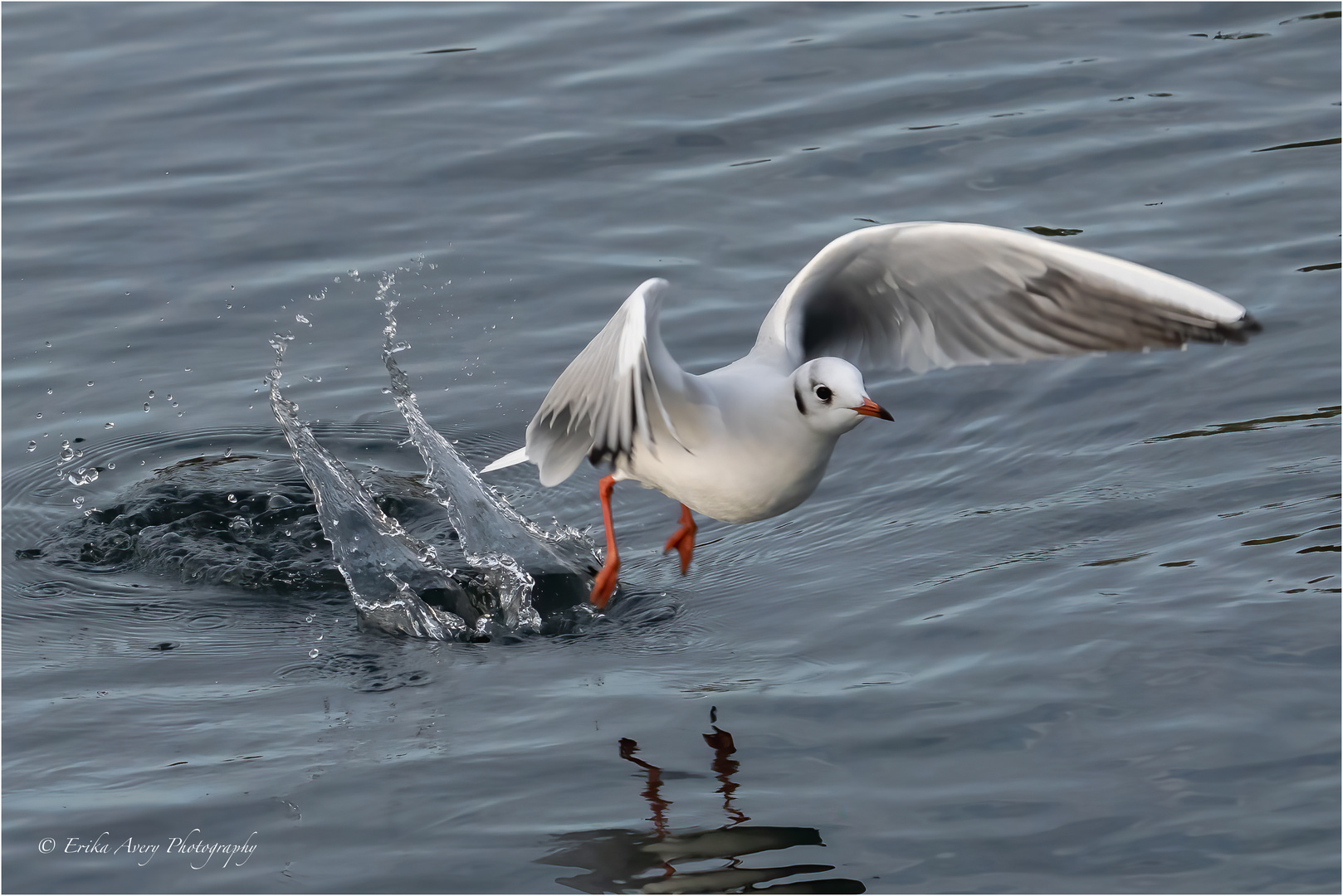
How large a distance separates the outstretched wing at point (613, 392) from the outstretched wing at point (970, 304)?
0.77 m

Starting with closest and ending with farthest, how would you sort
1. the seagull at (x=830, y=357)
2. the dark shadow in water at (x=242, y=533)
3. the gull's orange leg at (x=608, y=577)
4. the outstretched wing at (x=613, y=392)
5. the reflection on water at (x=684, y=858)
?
1. the reflection on water at (x=684, y=858)
2. the outstretched wing at (x=613, y=392)
3. the seagull at (x=830, y=357)
4. the gull's orange leg at (x=608, y=577)
5. the dark shadow in water at (x=242, y=533)

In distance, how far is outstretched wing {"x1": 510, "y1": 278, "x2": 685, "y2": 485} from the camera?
5.05 metres

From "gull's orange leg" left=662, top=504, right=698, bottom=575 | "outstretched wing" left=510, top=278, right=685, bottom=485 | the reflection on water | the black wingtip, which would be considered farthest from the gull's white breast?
the black wingtip

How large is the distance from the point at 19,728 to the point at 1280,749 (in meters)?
4.24

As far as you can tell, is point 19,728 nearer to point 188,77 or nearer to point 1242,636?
point 1242,636

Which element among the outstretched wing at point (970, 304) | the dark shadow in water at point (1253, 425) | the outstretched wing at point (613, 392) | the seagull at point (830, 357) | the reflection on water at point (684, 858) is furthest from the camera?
the dark shadow in water at point (1253, 425)

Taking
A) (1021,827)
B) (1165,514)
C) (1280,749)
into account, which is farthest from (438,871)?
(1165,514)

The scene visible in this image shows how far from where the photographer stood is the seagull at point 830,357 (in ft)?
18.2

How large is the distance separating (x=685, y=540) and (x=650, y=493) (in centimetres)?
124

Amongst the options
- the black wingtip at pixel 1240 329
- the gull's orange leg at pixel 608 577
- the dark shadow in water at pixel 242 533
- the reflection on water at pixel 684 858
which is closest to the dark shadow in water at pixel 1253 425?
the black wingtip at pixel 1240 329

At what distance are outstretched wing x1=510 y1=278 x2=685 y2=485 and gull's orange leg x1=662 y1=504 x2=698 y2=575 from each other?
578 millimetres

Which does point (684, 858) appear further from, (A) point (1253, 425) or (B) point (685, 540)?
(A) point (1253, 425)

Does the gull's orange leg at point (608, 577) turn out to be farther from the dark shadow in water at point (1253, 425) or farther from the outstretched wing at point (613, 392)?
the dark shadow in water at point (1253, 425)

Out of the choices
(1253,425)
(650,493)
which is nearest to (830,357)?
(650,493)
